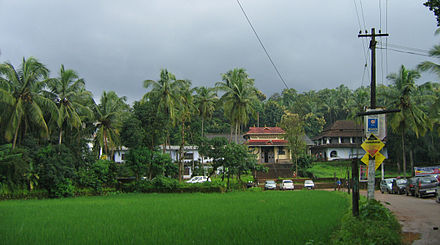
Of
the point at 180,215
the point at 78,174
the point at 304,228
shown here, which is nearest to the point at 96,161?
the point at 78,174

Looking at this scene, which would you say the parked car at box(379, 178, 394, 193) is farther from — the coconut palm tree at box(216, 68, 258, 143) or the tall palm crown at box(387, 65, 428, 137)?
the coconut palm tree at box(216, 68, 258, 143)

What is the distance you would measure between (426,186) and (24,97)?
29140mm

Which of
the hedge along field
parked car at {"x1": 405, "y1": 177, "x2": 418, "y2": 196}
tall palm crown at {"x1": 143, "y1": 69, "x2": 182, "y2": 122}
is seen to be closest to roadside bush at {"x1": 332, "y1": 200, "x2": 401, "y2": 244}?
the hedge along field

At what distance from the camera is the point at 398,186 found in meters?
32.2

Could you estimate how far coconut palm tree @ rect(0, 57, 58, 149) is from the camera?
91.6ft

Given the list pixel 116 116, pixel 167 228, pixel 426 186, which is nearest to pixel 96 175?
pixel 116 116

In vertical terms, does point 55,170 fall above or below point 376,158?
below

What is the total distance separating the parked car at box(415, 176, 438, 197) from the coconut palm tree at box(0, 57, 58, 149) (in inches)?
1057

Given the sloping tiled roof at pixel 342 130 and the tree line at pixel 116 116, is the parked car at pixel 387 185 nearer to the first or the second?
the tree line at pixel 116 116

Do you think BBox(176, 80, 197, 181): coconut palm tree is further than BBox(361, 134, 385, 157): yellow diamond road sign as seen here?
Yes

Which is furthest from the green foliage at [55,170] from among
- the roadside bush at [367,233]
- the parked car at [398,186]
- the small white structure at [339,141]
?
the small white structure at [339,141]

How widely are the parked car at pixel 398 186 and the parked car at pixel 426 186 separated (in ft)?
15.3

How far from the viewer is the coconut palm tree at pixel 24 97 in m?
27.9

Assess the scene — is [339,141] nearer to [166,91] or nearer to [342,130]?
[342,130]
